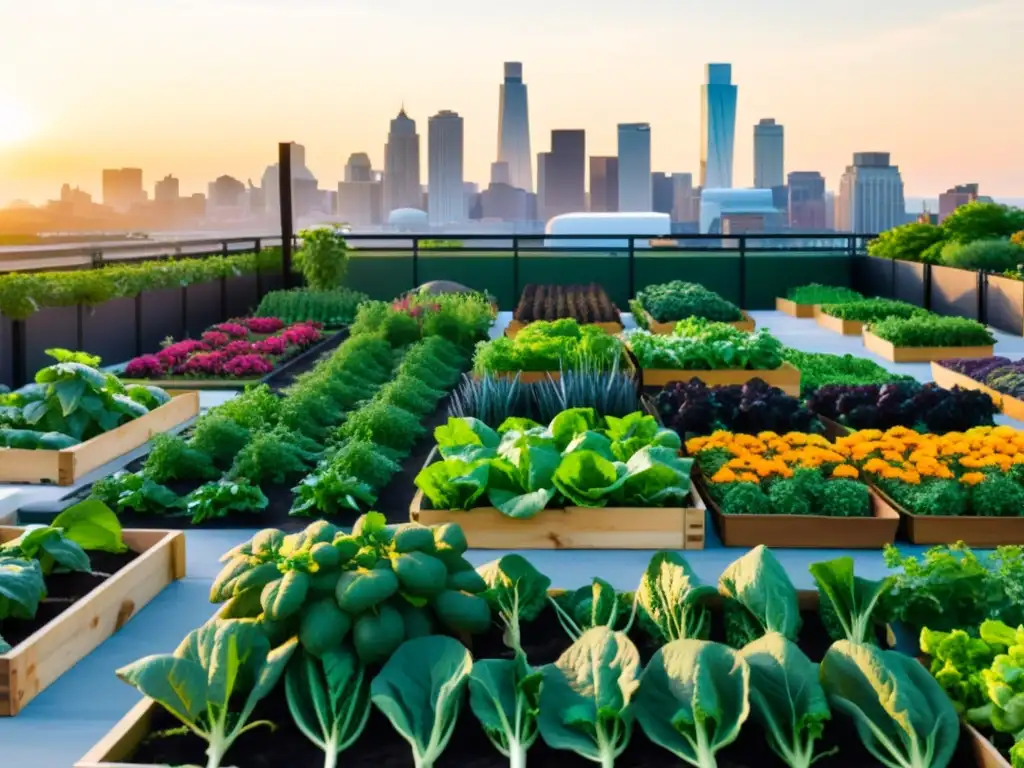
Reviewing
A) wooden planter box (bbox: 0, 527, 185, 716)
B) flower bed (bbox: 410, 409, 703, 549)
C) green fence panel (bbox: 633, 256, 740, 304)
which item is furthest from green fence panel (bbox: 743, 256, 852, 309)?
wooden planter box (bbox: 0, 527, 185, 716)

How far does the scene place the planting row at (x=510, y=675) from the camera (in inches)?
100

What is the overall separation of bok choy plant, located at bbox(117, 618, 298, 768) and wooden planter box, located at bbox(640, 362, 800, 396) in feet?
16.9

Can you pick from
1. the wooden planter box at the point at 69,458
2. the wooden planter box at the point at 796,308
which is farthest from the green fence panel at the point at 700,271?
the wooden planter box at the point at 69,458

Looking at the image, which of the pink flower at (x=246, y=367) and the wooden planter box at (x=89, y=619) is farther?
the pink flower at (x=246, y=367)

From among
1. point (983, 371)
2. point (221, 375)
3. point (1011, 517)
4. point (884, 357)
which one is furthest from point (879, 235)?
point (1011, 517)

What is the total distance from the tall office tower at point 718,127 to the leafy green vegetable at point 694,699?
65.3 m

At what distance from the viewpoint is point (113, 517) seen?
4.12 m

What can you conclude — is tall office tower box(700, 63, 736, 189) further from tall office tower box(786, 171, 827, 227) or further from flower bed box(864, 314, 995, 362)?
flower bed box(864, 314, 995, 362)

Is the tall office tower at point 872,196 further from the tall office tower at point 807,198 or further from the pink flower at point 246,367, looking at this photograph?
the pink flower at point 246,367

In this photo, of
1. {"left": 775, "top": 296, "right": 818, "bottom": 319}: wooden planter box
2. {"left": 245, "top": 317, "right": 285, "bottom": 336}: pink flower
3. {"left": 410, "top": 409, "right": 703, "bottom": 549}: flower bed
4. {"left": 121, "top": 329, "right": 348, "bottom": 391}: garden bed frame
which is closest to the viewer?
{"left": 410, "top": 409, "right": 703, "bottom": 549}: flower bed

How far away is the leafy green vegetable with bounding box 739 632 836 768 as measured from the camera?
2494mm

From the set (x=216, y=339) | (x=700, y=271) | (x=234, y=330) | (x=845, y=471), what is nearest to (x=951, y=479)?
(x=845, y=471)

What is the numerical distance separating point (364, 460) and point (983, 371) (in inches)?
183

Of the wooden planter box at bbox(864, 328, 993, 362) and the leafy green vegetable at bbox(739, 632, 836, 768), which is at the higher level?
the wooden planter box at bbox(864, 328, 993, 362)
